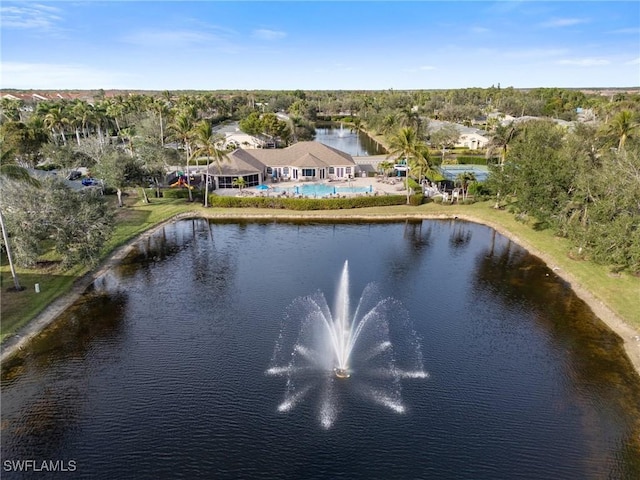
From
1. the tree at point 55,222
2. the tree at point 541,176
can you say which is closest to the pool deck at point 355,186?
the tree at point 541,176

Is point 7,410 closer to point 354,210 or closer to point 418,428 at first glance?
point 418,428

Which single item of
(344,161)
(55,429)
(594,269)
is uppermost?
(344,161)

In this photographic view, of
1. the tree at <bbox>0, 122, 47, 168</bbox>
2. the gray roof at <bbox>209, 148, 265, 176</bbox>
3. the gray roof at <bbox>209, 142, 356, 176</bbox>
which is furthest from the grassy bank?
the tree at <bbox>0, 122, 47, 168</bbox>

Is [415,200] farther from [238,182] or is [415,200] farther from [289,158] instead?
[238,182]

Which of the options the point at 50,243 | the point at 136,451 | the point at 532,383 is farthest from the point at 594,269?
the point at 50,243

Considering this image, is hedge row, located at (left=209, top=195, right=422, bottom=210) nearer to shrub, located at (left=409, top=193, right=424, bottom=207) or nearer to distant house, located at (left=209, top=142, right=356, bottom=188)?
shrub, located at (left=409, top=193, right=424, bottom=207)

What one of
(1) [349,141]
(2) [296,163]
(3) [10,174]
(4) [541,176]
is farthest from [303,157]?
(1) [349,141]
